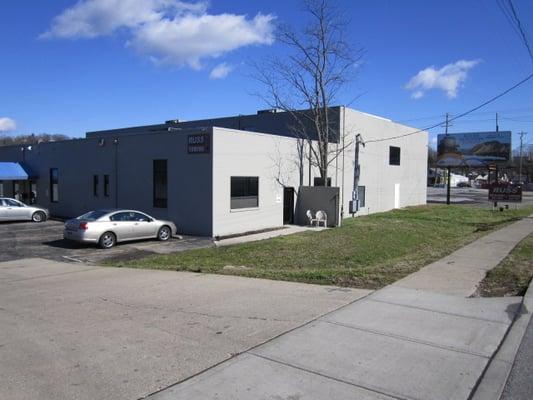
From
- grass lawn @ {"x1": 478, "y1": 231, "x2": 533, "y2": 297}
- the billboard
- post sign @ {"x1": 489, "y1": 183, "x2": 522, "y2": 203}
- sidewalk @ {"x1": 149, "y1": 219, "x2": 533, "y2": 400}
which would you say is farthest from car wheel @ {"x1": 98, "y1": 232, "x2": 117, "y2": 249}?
the billboard

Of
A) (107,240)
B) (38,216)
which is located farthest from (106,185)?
(107,240)

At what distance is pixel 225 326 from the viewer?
6785mm

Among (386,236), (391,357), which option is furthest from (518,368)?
(386,236)

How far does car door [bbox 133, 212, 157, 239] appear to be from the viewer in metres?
19.6

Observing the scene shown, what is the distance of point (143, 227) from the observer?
19.8 meters

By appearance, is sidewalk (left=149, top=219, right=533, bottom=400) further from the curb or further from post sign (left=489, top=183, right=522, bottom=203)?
post sign (left=489, top=183, right=522, bottom=203)

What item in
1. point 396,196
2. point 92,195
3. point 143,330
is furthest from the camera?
point 396,196

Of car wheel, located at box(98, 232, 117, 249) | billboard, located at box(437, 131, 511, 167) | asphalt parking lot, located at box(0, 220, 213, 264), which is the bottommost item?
asphalt parking lot, located at box(0, 220, 213, 264)

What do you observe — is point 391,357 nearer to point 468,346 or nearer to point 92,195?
point 468,346

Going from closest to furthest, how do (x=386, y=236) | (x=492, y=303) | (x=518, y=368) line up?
(x=518, y=368) < (x=492, y=303) < (x=386, y=236)

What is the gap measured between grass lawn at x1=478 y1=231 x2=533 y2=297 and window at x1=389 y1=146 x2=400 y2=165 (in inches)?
969

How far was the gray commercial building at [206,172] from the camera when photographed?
22172 mm

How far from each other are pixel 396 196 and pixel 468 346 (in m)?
34.2

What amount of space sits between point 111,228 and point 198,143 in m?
5.59
